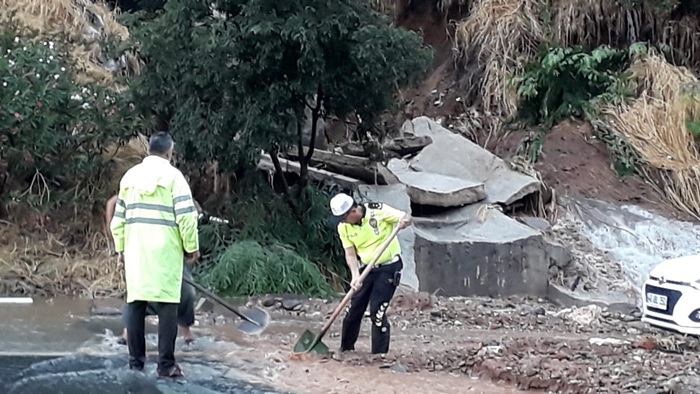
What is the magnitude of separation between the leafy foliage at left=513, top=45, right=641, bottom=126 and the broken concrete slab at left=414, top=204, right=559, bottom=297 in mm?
4396

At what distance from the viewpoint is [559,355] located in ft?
27.7

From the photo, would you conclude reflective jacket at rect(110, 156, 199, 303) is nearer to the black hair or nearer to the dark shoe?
the black hair

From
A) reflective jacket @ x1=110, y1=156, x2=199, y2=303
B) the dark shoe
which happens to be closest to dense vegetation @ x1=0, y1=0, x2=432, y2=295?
the dark shoe

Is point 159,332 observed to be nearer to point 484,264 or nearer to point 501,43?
point 484,264

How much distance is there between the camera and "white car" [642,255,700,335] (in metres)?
8.81

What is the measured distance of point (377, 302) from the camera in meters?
8.45

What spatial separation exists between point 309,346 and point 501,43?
1036 centimetres

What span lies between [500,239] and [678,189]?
374 centimetres

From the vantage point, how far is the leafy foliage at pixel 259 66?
11.9 metres

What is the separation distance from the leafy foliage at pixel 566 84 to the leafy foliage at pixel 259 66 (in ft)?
15.4

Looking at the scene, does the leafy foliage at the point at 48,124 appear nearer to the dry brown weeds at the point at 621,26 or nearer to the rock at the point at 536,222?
the rock at the point at 536,222

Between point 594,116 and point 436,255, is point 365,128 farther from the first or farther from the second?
point 594,116

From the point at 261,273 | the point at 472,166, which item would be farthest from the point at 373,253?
the point at 472,166

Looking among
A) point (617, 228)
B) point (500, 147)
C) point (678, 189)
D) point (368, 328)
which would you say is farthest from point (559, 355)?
point (500, 147)
